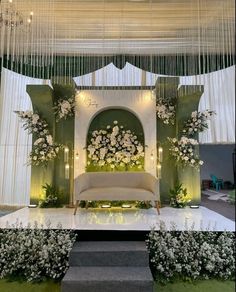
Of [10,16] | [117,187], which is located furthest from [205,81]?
[10,16]

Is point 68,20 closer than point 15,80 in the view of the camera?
Yes

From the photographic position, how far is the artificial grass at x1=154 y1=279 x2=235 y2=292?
2.80 meters

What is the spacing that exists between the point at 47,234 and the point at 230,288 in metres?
2.34

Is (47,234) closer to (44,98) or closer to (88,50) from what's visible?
(88,50)

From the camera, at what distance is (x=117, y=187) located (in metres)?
5.17

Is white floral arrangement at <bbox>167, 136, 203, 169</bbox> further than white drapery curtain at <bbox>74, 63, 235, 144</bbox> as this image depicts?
Yes

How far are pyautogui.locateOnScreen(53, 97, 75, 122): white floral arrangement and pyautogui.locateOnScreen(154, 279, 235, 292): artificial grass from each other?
13.4ft

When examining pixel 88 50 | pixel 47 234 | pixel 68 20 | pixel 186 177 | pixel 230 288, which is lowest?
pixel 230 288

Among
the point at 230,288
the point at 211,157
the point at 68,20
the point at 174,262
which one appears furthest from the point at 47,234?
the point at 211,157

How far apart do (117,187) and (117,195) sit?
0.40 m

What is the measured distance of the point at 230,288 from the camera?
281 centimetres

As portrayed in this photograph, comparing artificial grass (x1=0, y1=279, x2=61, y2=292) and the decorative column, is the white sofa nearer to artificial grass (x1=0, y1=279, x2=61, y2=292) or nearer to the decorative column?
the decorative column

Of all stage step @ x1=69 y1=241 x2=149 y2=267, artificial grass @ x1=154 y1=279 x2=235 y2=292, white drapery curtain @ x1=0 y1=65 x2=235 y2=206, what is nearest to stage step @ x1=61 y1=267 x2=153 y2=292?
stage step @ x1=69 y1=241 x2=149 y2=267

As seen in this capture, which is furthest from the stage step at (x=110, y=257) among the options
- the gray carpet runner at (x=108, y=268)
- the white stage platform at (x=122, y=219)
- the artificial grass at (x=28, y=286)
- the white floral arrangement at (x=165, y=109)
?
the white floral arrangement at (x=165, y=109)
